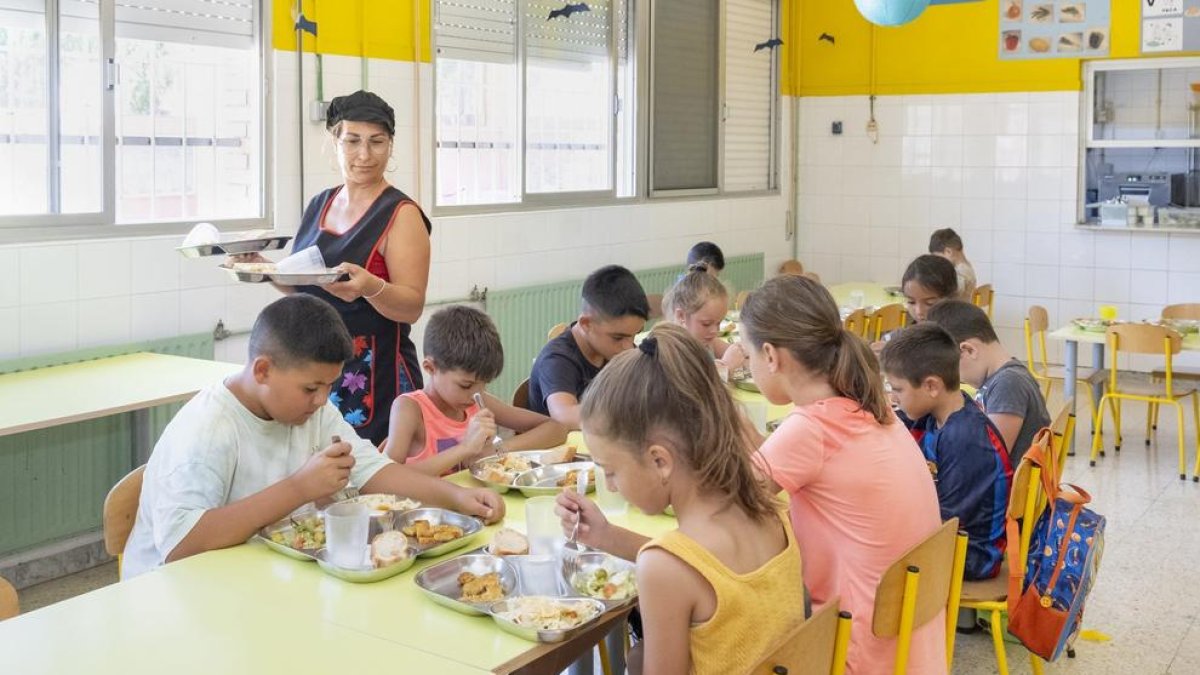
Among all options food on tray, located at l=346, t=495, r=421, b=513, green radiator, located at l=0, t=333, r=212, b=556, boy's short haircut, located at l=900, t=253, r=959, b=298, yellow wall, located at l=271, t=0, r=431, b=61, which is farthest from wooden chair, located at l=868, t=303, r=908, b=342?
food on tray, located at l=346, t=495, r=421, b=513

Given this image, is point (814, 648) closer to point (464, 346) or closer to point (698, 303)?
point (464, 346)

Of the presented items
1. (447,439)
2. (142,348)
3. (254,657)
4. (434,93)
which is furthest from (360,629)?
(434,93)

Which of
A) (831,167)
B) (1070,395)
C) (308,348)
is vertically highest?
(831,167)

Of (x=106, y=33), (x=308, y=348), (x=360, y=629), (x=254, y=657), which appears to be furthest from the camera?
(x=106, y=33)

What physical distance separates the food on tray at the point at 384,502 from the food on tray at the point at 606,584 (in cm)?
52

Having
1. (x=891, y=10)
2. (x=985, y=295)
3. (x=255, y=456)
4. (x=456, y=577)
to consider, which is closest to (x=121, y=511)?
(x=255, y=456)

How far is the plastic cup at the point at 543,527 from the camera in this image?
2350 mm

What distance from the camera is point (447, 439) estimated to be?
10.8ft

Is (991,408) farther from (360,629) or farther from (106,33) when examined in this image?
(106,33)

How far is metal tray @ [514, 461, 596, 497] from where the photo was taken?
9.34 feet

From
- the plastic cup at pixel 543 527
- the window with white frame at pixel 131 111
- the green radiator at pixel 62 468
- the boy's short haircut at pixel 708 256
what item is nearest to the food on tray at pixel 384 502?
the plastic cup at pixel 543 527

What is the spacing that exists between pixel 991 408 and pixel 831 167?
585cm

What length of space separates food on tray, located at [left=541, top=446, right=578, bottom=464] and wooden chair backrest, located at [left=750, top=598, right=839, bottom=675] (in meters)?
1.25

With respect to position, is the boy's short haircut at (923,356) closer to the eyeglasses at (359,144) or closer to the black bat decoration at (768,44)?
the eyeglasses at (359,144)
